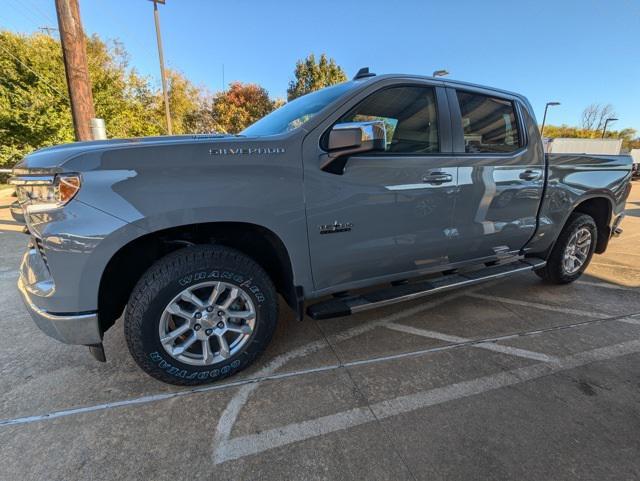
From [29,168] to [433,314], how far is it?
3.28m

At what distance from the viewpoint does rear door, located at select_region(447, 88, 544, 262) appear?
2812 mm

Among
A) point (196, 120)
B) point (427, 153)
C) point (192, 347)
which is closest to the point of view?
point (192, 347)

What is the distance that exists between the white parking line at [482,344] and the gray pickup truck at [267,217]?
440 mm

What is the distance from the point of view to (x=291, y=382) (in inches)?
89.4

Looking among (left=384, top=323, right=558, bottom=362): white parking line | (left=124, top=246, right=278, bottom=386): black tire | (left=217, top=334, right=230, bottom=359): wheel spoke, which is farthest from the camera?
(left=384, top=323, right=558, bottom=362): white parking line

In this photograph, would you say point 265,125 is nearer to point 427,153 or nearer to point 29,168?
point 427,153

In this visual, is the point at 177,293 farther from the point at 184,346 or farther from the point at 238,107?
the point at 238,107

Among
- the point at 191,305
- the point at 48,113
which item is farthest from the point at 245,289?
the point at 48,113

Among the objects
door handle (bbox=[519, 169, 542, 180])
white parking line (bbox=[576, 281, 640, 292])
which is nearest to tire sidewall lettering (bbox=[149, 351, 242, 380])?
Result: door handle (bbox=[519, 169, 542, 180])

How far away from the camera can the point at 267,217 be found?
2066 mm

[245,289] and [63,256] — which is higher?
[63,256]

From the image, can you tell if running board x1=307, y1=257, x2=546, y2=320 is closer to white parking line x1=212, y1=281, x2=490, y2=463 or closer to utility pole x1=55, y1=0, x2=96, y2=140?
white parking line x1=212, y1=281, x2=490, y2=463

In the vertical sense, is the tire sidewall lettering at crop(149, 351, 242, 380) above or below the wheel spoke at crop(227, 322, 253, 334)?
below

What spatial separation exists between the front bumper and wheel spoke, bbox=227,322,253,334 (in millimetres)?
728
